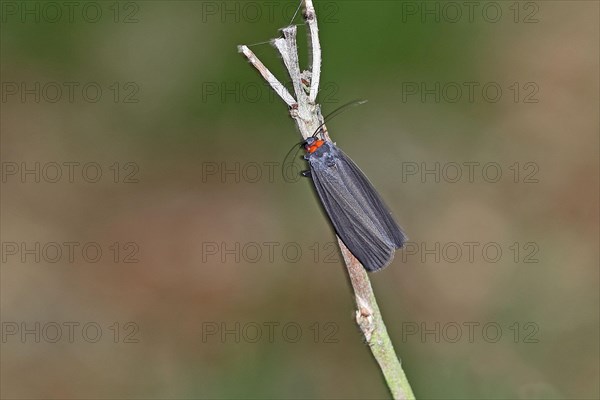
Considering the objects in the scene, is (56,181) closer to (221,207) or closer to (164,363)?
(221,207)

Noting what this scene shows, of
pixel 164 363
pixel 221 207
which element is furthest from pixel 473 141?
pixel 164 363
